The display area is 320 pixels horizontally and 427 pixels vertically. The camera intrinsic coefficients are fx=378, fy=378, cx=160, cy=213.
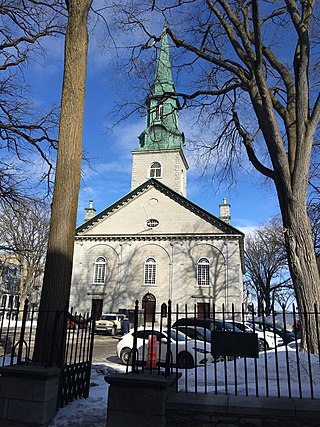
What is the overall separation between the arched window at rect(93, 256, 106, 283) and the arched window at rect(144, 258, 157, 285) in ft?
13.8

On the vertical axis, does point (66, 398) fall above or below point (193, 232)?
below

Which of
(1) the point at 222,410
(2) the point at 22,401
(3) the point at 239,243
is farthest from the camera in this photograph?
(3) the point at 239,243

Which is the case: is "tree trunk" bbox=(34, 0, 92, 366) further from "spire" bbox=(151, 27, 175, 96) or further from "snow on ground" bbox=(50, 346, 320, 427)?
"spire" bbox=(151, 27, 175, 96)

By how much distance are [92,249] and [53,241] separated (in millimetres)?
31156

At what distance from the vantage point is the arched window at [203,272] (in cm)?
3488

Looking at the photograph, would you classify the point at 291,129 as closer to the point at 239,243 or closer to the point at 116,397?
the point at 116,397

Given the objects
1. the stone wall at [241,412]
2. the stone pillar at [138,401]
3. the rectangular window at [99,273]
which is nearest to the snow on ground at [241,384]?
the stone wall at [241,412]

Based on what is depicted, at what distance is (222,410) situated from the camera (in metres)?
5.07

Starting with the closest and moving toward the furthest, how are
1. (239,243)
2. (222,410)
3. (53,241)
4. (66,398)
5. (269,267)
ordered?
(222,410)
(66,398)
(53,241)
(239,243)
(269,267)

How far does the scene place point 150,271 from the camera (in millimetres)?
36188

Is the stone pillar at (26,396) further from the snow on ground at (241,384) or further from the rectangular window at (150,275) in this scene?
the rectangular window at (150,275)

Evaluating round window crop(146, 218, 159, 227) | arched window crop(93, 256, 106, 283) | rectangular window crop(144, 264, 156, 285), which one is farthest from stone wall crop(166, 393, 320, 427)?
arched window crop(93, 256, 106, 283)

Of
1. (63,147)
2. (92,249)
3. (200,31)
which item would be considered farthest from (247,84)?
(92,249)

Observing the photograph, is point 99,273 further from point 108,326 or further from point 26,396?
point 26,396
